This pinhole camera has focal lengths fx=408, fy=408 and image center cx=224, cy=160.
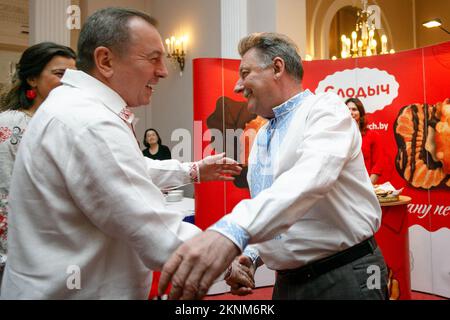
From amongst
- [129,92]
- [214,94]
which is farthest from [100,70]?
[214,94]

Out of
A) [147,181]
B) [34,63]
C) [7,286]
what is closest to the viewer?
[147,181]

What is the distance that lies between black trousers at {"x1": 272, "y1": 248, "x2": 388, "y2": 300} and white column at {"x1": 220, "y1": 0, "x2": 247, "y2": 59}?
427 centimetres

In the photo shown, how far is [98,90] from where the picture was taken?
3.64 feet

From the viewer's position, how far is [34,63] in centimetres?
208

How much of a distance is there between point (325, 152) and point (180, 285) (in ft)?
1.82

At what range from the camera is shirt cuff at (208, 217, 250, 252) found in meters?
0.91

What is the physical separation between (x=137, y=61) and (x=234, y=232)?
0.57 m

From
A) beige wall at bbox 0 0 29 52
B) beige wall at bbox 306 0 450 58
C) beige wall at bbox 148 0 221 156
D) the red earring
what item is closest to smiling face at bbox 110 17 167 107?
the red earring

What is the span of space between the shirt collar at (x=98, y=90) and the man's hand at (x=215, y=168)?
30.6 inches

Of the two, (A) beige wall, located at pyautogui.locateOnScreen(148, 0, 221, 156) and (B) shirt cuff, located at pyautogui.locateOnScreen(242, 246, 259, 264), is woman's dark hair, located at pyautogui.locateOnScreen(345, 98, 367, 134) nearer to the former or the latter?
(B) shirt cuff, located at pyautogui.locateOnScreen(242, 246, 259, 264)

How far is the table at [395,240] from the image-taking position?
353cm

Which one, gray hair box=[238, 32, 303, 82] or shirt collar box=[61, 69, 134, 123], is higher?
gray hair box=[238, 32, 303, 82]

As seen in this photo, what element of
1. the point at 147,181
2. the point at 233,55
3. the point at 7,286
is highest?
the point at 233,55
